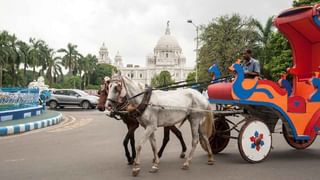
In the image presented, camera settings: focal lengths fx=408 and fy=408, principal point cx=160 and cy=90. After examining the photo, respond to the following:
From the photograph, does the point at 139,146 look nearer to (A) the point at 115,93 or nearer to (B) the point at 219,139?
(A) the point at 115,93

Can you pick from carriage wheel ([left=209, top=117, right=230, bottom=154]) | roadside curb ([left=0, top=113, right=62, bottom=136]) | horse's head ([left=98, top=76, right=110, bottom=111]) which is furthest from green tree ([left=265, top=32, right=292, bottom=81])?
horse's head ([left=98, top=76, right=110, bottom=111])

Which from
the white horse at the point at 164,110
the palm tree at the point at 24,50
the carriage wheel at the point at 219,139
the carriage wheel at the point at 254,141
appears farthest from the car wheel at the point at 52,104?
the palm tree at the point at 24,50

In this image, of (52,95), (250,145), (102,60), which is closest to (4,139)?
(250,145)

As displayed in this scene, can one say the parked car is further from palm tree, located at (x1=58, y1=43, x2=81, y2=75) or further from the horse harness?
palm tree, located at (x1=58, y1=43, x2=81, y2=75)

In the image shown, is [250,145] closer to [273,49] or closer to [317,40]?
[317,40]

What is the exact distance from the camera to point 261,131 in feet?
26.3

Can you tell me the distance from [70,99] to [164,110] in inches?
943

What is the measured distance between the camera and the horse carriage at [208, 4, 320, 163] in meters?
7.87

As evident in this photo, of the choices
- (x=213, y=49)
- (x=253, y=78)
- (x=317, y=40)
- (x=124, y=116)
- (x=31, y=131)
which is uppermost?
(x=213, y=49)

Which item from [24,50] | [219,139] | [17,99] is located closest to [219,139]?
[219,139]

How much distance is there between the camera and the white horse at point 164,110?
23.6 ft

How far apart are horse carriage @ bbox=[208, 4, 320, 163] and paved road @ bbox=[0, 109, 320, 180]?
432 millimetres

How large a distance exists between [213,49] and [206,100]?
113 feet

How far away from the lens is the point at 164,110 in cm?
750
